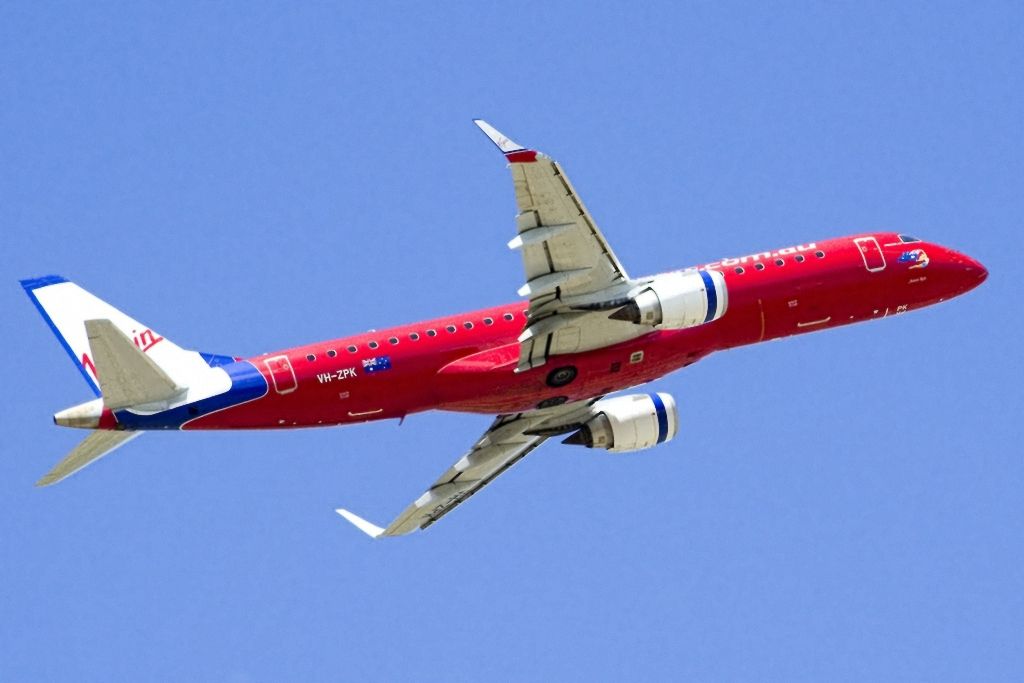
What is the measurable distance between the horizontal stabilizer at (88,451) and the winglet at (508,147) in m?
15.6

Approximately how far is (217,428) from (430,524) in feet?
44.8

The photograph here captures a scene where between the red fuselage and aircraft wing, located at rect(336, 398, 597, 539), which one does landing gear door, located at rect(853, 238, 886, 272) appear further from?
aircraft wing, located at rect(336, 398, 597, 539)

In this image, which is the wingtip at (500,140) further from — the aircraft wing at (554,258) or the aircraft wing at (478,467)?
the aircraft wing at (478,467)

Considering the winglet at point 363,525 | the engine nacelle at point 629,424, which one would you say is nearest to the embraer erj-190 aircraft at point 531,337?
the engine nacelle at point 629,424

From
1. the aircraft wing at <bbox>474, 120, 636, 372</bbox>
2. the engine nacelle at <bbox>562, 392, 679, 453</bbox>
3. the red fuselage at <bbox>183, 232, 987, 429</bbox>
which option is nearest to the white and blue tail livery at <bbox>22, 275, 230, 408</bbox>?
the red fuselage at <bbox>183, 232, 987, 429</bbox>

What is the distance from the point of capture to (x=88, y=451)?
6088 centimetres

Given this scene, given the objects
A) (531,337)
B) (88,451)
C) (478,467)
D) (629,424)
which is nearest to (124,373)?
(88,451)

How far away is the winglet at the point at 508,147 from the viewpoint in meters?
55.5

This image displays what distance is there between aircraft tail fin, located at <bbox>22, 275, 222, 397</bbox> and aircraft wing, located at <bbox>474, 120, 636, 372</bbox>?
10935mm

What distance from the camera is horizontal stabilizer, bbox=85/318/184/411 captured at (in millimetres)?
57906

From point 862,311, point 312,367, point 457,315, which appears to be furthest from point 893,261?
point 312,367

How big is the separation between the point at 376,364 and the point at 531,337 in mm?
5290

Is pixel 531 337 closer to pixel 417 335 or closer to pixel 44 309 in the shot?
pixel 417 335

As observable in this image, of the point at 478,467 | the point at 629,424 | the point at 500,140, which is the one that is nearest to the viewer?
the point at 500,140
